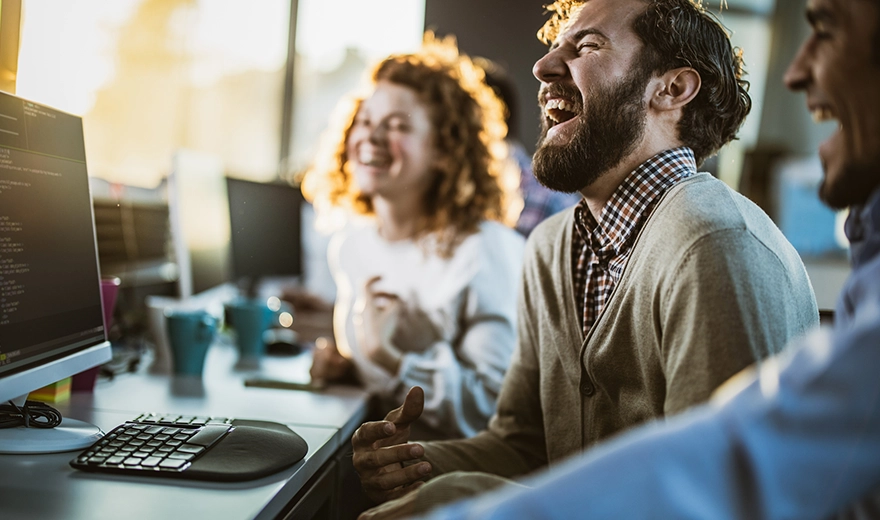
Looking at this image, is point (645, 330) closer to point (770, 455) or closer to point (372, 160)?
point (770, 455)

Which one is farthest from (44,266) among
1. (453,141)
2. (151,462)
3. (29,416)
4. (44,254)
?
(453,141)

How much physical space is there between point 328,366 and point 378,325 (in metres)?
0.16

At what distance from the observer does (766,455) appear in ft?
1.81

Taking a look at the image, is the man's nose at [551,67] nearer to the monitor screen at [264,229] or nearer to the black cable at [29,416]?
the black cable at [29,416]

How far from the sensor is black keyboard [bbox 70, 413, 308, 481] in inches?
37.3

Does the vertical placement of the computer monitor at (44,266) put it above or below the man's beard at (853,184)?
below

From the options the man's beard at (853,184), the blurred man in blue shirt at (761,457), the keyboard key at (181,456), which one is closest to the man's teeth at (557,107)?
the man's beard at (853,184)

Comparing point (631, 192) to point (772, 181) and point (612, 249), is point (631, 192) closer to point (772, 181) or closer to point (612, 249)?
point (612, 249)

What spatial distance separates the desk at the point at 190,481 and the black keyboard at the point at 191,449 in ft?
0.05

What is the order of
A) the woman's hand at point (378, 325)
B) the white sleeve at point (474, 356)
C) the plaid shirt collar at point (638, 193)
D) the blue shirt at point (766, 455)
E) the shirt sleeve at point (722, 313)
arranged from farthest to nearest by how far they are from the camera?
the woman's hand at point (378, 325), the white sleeve at point (474, 356), the plaid shirt collar at point (638, 193), the shirt sleeve at point (722, 313), the blue shirt at point (766, 455)

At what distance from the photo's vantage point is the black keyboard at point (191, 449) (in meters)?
0.95

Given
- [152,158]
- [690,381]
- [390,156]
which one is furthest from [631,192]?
[152,158]

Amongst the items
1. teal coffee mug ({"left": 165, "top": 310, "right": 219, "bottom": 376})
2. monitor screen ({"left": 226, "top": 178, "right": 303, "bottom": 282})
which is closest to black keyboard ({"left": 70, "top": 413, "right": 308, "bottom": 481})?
teal coffee mug ({"left": 165, "top": 310, "right": 219, "bottom": 376})

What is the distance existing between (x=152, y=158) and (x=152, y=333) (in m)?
2.51
